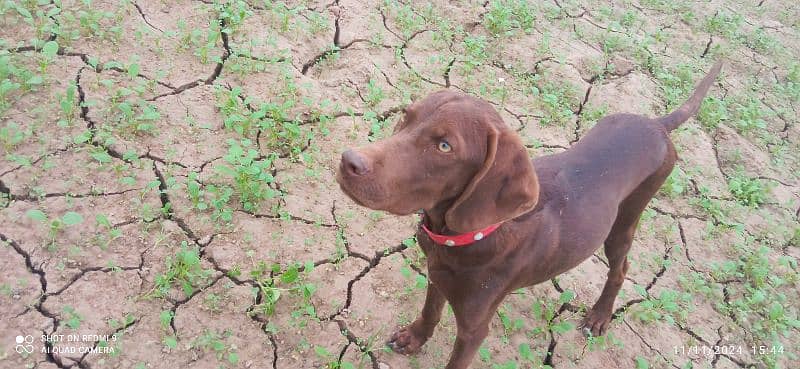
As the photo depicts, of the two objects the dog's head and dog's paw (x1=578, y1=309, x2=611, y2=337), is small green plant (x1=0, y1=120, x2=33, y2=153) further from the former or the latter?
dog's paw (x1=578, y1=309, x2=611, y2=337)

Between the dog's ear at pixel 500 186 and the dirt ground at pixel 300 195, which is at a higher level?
the dog's ear at pixel 500 186

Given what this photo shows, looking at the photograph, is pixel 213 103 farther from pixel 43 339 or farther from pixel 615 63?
pixel 615 63

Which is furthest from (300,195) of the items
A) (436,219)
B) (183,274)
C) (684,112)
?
(684,112)

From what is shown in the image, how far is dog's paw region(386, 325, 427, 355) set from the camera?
322cm

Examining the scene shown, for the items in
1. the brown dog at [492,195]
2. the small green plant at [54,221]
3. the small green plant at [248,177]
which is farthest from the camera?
the small green plant at [248,177]

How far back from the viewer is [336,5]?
5242 mm

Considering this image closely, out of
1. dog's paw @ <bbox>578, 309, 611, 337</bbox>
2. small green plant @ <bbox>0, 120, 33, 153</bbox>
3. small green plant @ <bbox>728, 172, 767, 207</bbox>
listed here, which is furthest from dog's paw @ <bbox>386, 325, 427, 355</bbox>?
small green plant @ <bbox>728, 172, 767, 207</bbox>

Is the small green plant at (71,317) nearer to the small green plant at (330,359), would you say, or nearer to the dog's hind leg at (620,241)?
the small green plant at (330,359)

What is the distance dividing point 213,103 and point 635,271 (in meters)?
3.24

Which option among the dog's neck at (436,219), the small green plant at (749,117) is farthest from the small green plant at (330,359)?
the small green plant at (749,117)

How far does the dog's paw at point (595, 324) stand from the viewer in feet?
11.8

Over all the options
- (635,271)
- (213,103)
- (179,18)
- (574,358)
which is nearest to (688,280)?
(635,271)

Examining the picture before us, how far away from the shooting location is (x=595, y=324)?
361cm

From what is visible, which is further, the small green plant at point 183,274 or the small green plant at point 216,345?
the small green plant at point 183,274
